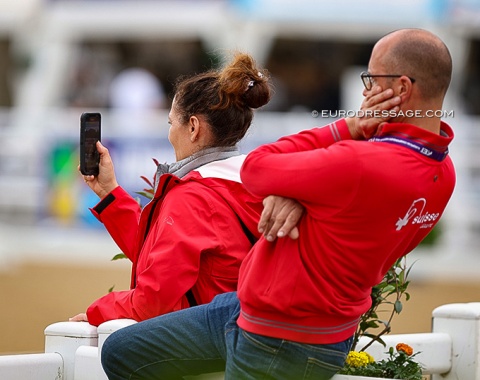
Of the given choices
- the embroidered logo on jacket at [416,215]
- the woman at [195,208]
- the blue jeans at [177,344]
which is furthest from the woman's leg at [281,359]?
the woman at [195,208]

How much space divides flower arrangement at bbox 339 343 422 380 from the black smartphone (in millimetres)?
1234

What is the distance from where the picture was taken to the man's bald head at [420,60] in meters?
3.24

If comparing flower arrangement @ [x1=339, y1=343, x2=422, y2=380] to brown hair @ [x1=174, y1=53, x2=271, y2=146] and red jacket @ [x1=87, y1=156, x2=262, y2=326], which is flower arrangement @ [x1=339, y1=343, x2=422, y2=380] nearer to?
red jacket @ [x1=87, y1=156, x2=262, y2=326]

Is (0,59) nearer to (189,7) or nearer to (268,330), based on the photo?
(189,7)

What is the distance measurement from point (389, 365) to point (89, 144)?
→ 144 cm

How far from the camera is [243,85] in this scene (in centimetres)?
407

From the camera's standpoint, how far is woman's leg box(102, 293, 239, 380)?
144 inches

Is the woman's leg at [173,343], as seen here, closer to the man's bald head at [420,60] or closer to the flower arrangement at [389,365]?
the flower arrangement at [389,365]

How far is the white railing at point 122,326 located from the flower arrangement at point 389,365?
271mm

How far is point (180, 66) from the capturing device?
17281 millimetres

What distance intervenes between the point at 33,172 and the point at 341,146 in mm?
12821

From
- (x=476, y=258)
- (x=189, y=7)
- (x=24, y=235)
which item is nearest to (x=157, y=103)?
(x=189, y=7)

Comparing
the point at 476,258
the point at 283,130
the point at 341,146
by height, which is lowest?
the point at 476,258

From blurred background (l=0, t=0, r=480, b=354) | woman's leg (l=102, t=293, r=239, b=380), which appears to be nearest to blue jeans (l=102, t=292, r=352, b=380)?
woman's leg (l=102, t=293, r=239, b=380)
